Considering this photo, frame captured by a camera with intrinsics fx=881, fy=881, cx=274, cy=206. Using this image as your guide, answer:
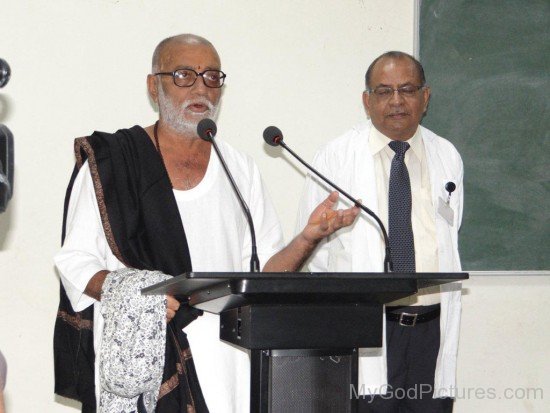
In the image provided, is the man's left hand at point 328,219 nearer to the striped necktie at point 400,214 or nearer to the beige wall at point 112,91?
the striped necktie at point 400,214

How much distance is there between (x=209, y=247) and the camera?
2818mm

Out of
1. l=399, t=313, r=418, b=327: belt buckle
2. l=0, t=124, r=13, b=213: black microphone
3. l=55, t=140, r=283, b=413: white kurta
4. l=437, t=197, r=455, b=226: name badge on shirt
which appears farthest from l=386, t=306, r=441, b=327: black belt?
l=0, t=124, r=13, b=213: black microphone

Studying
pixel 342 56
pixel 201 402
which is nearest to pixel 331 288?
pixel 201 402

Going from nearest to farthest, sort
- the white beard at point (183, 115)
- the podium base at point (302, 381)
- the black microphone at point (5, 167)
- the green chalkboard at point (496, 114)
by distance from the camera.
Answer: the black microphone at point (5, 167) < the podium base at point (302, 381) < the white beard at point (183, 115) < the green chalkboard at point (496, 114)

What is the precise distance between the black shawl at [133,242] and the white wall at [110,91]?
2.20 feet

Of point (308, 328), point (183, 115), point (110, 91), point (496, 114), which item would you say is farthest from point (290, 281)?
point (496, 114)

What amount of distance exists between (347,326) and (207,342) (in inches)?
28.7

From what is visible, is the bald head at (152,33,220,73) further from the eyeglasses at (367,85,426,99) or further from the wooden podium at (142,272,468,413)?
the wooden podium at (142,272,468,413)

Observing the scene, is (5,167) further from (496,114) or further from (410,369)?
(496,114)

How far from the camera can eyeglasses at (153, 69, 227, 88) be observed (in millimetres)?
2896

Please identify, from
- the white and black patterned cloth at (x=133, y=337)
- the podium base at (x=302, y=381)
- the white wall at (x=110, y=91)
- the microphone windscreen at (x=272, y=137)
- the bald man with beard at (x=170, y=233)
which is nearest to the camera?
the podium base at (x=302, y=381)

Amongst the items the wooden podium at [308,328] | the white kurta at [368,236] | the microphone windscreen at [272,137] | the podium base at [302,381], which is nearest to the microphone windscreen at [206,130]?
the microphone windscreen at [272,137]

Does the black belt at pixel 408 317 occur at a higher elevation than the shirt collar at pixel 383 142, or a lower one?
lower

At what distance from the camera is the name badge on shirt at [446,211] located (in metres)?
3.45
